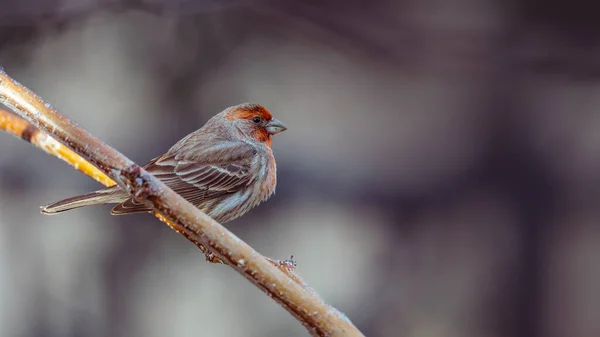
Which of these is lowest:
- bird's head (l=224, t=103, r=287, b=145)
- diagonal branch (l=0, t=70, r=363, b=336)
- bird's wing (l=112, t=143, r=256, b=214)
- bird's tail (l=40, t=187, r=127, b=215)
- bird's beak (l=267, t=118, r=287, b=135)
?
diagonal branch (l=0, t=70, r=363, b=336)

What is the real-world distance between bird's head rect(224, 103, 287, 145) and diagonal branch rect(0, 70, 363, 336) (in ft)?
1.79

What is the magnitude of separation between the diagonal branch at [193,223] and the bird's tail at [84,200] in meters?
0.17

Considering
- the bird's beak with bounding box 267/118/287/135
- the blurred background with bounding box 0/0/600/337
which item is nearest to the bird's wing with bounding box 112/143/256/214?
the bird's beak with bounding box 267/118/287/135

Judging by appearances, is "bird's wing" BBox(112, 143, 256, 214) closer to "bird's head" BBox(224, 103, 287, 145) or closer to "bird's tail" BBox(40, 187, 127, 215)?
"bird's head" BBox(224, 103, 287, 145)

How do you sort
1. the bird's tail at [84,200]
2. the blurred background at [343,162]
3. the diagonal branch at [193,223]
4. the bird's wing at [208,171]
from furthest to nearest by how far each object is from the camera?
the blurred background at [343,162], the bird's wing at [208,171], the bird's tail at [84,200], the diagonal branch at [193,223]

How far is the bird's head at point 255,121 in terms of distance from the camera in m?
1.21

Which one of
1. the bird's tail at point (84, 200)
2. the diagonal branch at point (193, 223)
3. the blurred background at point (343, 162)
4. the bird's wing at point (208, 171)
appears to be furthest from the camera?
the blurred background at point (343, 162)

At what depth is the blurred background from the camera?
2.34 m

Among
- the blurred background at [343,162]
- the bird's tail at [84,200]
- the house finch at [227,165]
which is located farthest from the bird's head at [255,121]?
the blurred background at [343,162]

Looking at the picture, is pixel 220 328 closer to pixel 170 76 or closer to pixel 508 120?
pixel 170 76

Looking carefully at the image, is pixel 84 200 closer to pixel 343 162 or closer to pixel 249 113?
pixel 249 113

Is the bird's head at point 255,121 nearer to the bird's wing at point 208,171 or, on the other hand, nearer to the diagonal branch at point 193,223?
the bird's wing at point 208,171

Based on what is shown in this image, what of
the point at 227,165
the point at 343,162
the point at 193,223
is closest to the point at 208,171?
the point at 227,165

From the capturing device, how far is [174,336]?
2.37m
